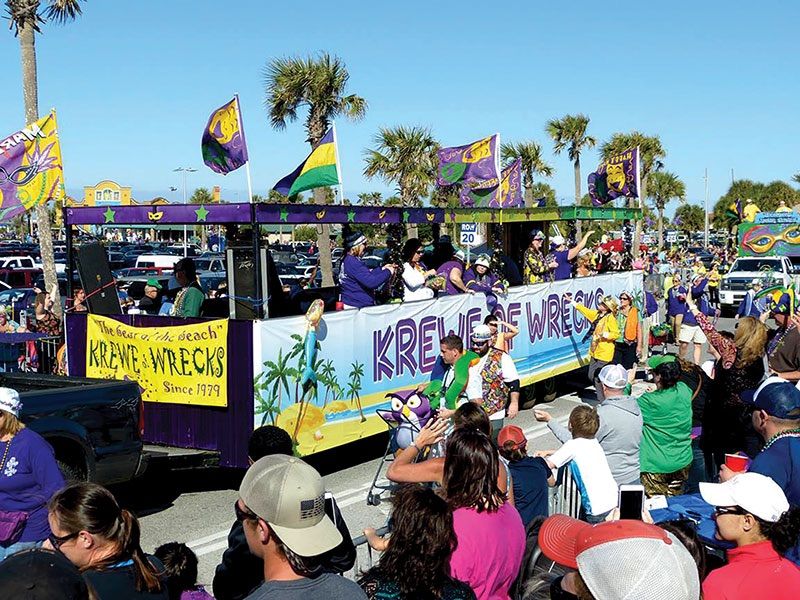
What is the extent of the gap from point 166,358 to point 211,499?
1.48m

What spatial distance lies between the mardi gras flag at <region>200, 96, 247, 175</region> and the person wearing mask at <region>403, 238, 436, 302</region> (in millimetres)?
2683

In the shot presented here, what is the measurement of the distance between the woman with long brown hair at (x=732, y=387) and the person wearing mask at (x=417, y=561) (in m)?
4.57

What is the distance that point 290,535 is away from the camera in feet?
9.79

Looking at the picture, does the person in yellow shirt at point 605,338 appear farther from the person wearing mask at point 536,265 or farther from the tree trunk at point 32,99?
the tree trunk at point 32,99

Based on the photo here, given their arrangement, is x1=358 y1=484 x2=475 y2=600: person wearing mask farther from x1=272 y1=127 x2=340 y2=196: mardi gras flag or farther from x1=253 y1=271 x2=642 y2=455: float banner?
x1=272 y1=127 x2=340 y2=196: mardi gras flag

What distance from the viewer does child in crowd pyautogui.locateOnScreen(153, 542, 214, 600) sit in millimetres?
3721

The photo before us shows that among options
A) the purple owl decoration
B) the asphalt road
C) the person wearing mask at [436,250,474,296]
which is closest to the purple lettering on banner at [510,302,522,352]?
the person wearing mask at [436,250,474,296]

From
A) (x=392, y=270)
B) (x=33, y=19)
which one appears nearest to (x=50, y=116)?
(x=392, y=270)

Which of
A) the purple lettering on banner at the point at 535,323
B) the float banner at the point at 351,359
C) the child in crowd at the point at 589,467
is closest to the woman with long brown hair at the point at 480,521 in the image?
the child in crowd at the point at 589,467

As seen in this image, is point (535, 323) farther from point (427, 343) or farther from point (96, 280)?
point (96, 280)

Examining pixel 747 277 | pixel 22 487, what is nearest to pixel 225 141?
pixel 22 487

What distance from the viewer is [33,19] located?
18.9 meters

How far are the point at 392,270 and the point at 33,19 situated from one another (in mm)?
12296

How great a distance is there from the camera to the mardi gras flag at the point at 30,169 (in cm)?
898
